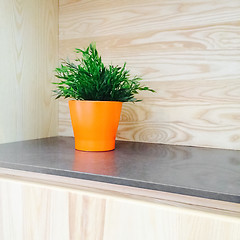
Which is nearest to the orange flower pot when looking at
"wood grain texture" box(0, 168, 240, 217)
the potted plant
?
the potted plant

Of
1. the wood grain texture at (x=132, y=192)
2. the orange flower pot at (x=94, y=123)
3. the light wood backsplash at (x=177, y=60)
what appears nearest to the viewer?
the wood grain texture at (x=132, y=192)

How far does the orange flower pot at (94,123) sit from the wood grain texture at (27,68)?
286 millimetres

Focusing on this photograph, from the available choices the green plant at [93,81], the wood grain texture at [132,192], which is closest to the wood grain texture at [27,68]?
the green plant at [93,81]

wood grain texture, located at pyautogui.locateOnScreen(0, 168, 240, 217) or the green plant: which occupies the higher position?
the green plant

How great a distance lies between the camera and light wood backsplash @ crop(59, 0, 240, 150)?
0.90 metres

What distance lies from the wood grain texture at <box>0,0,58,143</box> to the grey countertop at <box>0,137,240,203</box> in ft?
0.48

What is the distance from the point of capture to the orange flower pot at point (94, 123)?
79 cm

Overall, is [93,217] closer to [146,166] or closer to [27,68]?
[146,166]

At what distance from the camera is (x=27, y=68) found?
1.02 metres

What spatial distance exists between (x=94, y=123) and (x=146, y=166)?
244 millimetres

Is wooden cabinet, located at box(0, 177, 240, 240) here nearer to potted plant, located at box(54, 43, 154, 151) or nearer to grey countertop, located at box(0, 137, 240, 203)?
grey countertop, located at box(0, 137, 240, 203)

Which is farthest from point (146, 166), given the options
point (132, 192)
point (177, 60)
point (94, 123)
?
point (177, 60)

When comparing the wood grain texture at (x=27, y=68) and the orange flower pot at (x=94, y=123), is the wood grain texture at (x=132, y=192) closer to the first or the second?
the orange flower pot at (x=94, y=123)

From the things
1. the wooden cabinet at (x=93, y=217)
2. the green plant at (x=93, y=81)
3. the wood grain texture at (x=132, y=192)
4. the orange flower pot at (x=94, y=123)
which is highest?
the green plant at (x=93, y=81)
